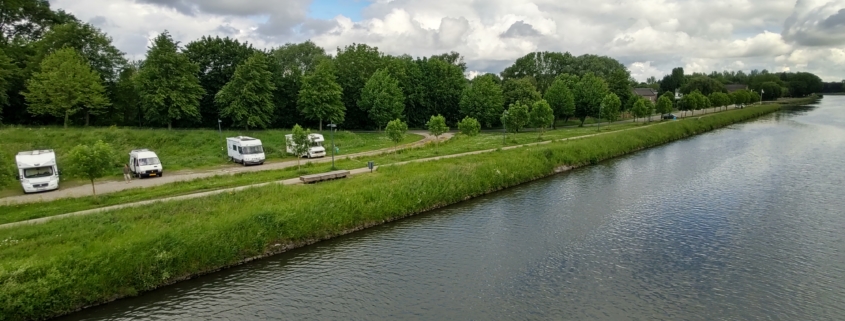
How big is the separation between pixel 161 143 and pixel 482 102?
138 ft

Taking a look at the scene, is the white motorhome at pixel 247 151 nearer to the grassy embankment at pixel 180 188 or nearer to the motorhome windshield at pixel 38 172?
the grassy embankment at pixel 180 188

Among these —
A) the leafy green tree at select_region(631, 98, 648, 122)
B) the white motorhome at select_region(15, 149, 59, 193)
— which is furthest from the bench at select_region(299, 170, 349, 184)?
the leafy green tree at select_region(631, 98, 648, 122)

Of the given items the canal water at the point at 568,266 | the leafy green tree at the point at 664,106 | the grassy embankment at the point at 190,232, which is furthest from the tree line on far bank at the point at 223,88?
the canal water at the point at 568,266

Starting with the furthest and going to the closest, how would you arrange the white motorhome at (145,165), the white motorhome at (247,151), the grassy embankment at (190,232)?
the white motorhome at (247,151) < the white motorhome at (145,165) < the grassy embankment at (190,232)

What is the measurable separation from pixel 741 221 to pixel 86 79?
5476 cm

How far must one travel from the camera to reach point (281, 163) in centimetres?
3938

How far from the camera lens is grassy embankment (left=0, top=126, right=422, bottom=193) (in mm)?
38062

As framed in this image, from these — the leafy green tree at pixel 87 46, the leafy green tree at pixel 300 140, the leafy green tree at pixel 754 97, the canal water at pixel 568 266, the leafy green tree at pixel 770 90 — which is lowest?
the canal water at pixel 568 266

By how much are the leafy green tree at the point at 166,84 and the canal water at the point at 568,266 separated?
1345 inches

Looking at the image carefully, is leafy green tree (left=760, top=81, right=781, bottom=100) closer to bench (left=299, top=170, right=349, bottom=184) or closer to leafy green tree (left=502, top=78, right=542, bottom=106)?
leafy green tree (left=502, top=78, right=542, bottom=106)

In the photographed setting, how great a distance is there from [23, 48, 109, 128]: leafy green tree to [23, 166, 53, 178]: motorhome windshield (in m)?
20.4

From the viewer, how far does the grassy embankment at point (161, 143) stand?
125 ft

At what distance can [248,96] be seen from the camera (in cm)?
5088

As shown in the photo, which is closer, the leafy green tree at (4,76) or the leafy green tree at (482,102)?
the leafy green tree at (4,76)
